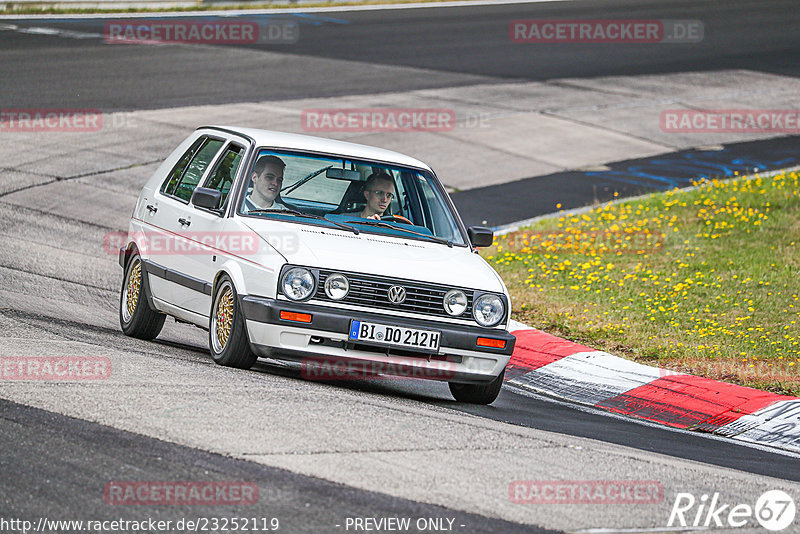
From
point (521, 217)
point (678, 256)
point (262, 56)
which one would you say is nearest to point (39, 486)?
point (678, 256)

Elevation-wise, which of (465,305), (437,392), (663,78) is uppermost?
(663,78)

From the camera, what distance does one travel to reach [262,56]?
2672 centimetres

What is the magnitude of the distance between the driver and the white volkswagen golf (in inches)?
0.4

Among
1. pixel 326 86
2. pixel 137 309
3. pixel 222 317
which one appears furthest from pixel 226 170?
pixel 326 86

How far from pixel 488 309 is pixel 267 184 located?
72.8 inches

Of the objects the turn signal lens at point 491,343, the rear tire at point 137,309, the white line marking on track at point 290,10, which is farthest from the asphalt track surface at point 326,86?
the white line marking on track at point 290,10

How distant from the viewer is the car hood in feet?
25.3

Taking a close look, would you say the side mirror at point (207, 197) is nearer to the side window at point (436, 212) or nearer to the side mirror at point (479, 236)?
the side window at point (436, 212)

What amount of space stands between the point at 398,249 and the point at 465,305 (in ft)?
2.02

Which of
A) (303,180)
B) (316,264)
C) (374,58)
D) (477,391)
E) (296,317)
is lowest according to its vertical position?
(477,391)

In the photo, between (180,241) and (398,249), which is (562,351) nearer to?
(398,249)

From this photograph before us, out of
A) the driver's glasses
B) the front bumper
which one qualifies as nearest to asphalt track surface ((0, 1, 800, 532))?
the front bumper

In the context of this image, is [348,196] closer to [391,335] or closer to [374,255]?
[374,255]

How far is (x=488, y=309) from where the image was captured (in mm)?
7980
